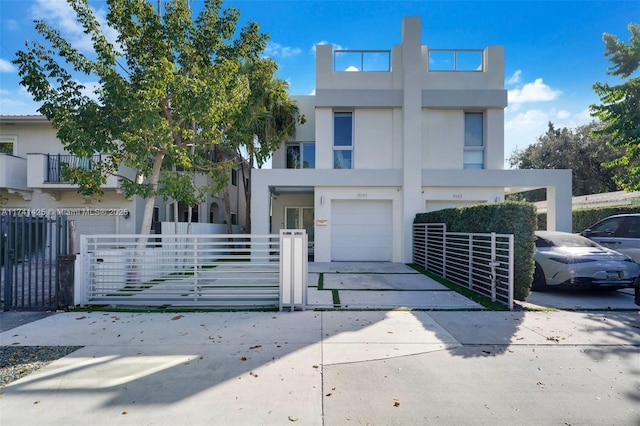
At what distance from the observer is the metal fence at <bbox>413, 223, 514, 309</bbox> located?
6.29 metres

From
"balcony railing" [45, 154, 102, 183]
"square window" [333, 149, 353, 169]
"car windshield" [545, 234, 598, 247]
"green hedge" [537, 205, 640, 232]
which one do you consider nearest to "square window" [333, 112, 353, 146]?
"square window" [333, 149, 353, 169]

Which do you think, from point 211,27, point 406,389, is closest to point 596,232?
point 406,389

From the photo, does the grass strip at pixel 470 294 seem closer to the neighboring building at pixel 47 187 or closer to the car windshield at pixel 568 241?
the car windshield at pixel 568 241

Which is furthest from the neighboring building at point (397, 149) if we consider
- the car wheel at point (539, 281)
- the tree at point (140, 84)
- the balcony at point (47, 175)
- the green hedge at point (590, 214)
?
the balcony at point (47, 175)

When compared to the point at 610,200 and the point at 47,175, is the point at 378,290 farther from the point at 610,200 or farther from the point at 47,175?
the point at 610,200

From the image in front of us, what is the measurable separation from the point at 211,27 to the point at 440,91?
8.70 meters

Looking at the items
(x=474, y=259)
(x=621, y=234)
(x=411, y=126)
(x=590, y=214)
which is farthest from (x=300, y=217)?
(x=590, y=214)

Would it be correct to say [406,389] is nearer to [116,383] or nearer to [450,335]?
[450,335]

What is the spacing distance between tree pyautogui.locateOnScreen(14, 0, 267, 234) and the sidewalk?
Answer: 429 cm

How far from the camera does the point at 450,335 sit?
461 centimetres

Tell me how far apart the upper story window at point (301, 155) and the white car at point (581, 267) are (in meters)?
10.2

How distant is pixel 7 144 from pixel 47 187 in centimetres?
379

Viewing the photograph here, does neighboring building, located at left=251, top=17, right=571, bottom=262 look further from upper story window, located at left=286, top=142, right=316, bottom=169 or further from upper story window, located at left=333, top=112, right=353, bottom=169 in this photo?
upper story window, located at left=286, top=142, right=316, bottom=169

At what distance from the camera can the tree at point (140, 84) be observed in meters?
7.36
